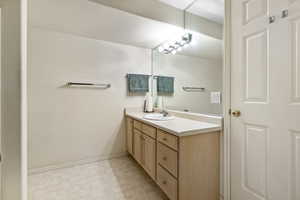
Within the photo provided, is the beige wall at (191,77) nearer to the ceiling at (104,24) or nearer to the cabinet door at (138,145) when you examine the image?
the ceiling at (104,24)

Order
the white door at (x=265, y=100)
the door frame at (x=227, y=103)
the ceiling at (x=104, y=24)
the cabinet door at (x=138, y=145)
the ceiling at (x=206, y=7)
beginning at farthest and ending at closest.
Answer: the cabinet door at (x=138, y=145) → the ceiling at (x=104, y=24) → the ceiling at (x=206, y=7) → the door frame at (x=227, y=103) → the white door at (x=265, y=100)

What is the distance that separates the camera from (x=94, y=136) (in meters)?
2.50

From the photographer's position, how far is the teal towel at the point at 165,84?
2613 mm

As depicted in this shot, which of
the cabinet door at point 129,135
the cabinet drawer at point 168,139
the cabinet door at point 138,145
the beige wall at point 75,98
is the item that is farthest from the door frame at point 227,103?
the beige wall at point 75,98

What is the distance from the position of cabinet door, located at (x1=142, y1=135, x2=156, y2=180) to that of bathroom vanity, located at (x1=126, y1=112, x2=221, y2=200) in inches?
0.4

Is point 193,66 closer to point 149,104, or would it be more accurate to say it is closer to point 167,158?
point 149,104

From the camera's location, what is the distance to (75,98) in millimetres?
2365

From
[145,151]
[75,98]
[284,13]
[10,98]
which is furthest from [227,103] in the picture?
[75,98]

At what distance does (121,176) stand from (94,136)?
83cm

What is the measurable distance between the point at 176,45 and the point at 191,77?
63cm

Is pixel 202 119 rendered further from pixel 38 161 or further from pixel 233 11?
pixel 38 161

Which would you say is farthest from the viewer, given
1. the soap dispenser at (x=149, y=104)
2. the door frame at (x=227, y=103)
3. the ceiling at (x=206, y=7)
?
the soap dispenser at (x=149, y=104)

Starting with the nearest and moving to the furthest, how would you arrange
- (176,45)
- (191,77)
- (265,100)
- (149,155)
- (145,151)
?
(265,100) < (149,155) < (145,151) < (191,77) < (176,45)

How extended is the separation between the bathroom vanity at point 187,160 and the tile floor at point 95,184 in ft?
1.00
